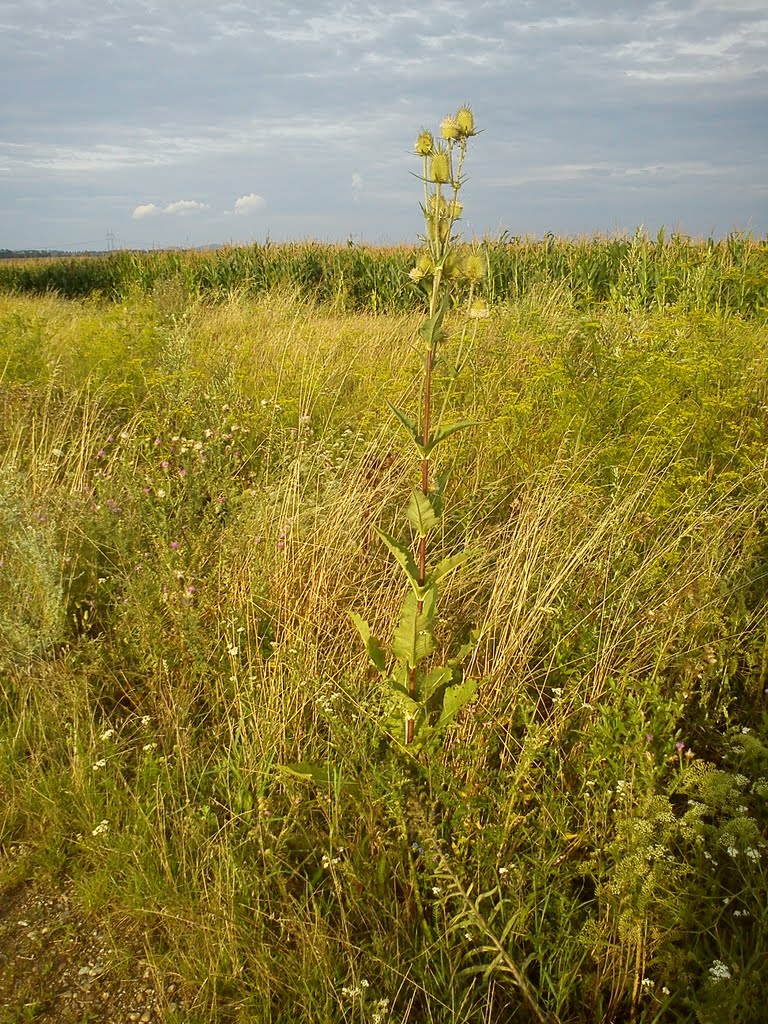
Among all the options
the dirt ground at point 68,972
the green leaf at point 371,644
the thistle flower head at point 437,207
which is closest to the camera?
the dirt ground at point 68,972

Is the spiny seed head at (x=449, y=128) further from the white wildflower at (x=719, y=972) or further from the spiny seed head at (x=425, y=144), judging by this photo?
the white wildflower at (x=719, y=972)

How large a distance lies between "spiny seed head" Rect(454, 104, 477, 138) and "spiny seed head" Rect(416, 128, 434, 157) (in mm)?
89

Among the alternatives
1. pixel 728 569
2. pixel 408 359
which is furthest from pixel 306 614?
pixel 408 359

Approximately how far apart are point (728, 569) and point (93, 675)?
252 cm

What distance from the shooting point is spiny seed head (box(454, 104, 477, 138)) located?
2.11 metres

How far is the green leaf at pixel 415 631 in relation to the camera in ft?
7.19

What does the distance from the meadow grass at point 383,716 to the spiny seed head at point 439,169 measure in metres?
0.84

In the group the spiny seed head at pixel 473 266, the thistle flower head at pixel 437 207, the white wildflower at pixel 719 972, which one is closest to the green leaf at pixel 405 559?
the spiny seed head at pixel 473 266

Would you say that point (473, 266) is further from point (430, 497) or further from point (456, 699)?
point (456, 699)

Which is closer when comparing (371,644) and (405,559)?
(405,559)

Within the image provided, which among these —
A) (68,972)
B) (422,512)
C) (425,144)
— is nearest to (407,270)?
(425,144)

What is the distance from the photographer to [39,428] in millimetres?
4867

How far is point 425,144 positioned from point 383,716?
1.69m

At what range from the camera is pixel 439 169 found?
2.08m
